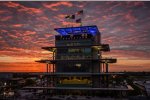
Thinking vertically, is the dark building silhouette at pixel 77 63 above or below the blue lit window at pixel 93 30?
below

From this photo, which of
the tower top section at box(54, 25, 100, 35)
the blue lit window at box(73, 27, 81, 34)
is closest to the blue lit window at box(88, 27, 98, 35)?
the tower top section at box(54, 25, 100, 35)

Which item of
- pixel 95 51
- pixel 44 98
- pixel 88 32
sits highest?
pixel 88 32

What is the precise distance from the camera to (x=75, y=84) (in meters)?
61.6

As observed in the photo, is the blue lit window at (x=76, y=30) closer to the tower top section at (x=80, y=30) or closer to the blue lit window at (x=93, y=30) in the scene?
the tower top section at (x=80, y=30)

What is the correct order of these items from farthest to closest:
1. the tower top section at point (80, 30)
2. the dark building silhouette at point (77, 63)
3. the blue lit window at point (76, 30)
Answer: the blue lit window at point (76, 30) < the tower top section at point (80, 30) < the dark building silhouette at point (77, 63)

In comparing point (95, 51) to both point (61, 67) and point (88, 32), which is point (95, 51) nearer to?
point (88, 32)

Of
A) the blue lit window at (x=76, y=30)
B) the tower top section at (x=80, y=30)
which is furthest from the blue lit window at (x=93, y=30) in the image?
the blue lit window at (x=76, y=30)

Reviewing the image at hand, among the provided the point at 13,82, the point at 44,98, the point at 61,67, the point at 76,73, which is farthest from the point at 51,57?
the point at 13,82

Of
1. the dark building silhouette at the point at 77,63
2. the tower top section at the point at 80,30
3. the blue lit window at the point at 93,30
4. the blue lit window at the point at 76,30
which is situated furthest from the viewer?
the blue lit window at the point at 76,30

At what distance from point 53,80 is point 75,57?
7967mm

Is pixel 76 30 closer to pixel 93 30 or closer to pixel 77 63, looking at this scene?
pixel 93 30

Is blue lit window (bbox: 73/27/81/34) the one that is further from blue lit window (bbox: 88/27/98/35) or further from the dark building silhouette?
blue lit window (bbox: 88/27/98/35)

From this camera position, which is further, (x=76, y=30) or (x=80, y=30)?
(x=76, y=30)

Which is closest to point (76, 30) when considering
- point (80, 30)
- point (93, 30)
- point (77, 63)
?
point (80, 30)
